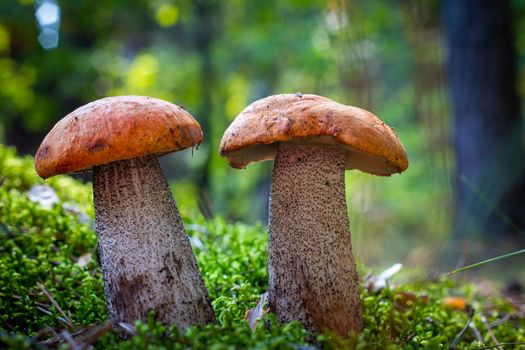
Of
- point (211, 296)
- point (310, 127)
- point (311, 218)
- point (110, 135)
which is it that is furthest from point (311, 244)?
point (110, 135)

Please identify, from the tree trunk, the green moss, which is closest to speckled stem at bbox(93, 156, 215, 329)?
the green moss

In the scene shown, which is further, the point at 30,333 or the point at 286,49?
the point at 286,49

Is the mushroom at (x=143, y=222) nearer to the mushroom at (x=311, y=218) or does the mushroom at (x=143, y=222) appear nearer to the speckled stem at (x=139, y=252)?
the speckled stem at (x=139, y=252)

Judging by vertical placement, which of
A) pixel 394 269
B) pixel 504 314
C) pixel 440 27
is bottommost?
pixel 504 314

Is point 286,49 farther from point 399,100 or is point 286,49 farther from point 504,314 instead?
point 504,314

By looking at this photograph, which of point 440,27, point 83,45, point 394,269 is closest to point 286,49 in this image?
point 440,27

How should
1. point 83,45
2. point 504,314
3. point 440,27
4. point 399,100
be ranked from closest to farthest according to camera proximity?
point 504,314
point 440,27
point 83,45
point 399,100

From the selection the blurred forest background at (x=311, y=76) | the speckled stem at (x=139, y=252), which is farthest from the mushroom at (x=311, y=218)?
the blurred forest background at (x=311, y=76)

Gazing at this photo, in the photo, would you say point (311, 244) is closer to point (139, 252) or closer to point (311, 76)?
point (139, 252)
